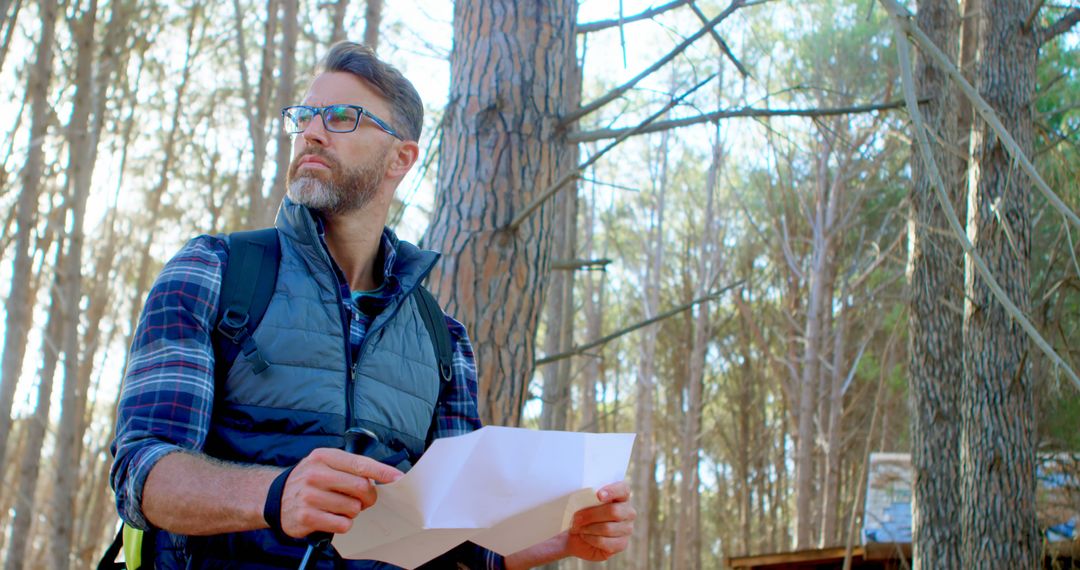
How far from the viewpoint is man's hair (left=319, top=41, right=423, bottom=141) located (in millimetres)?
2383

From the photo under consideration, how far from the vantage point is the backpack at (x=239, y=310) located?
1.85 m

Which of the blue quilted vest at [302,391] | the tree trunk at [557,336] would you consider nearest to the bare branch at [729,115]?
the blue quilted vest at [302,391]

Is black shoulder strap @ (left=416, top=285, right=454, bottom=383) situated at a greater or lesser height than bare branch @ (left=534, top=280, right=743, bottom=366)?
lesser

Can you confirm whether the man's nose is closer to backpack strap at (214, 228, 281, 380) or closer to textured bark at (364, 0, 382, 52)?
backpack strap at (214, 228, 281, 380)

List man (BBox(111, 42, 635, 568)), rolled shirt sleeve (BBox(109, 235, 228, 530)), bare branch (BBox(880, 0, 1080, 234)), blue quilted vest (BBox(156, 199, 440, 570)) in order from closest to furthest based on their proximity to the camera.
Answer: bare branch (BBox(880, 0, 1080, 234)) → man (BBox(111, 42, 635, 568)) → rolled shirt sleeve (BBox(109, 235, 228, 530)) → blue quilted vest (BBox(156, 199, 440, 570))

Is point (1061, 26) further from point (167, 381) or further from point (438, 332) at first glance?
point (167, 381)

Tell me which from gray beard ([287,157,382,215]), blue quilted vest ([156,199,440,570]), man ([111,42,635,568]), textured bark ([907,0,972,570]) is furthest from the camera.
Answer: textured bark ([907,0,972,570])

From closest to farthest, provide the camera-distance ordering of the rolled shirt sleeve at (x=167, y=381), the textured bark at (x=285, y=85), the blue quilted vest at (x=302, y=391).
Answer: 1. the rolled shirt sleeve at (x=167, y=381)
2. the blue quilted vest at (x=302, y=391)
3. the textured bark at (x=285, y=85)

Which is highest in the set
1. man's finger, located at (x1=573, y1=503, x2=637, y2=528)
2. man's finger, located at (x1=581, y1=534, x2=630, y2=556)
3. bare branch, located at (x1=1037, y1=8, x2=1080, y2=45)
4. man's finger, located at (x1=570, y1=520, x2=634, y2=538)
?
bare branch, located at (x1=1037, y1=8, x2=1080, y2=45)

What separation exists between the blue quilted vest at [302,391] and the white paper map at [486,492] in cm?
22

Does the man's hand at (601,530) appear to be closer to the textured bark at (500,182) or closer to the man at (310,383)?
the man at (310,383)

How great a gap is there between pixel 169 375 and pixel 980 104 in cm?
135

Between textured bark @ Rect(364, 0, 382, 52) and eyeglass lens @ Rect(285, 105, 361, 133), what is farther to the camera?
textured bark @ Rect(364, 0, 382, 52)

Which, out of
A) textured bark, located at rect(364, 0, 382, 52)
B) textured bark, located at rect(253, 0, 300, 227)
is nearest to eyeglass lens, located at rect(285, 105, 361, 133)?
textured bark, located at rect(253, 0, 300, 227)
